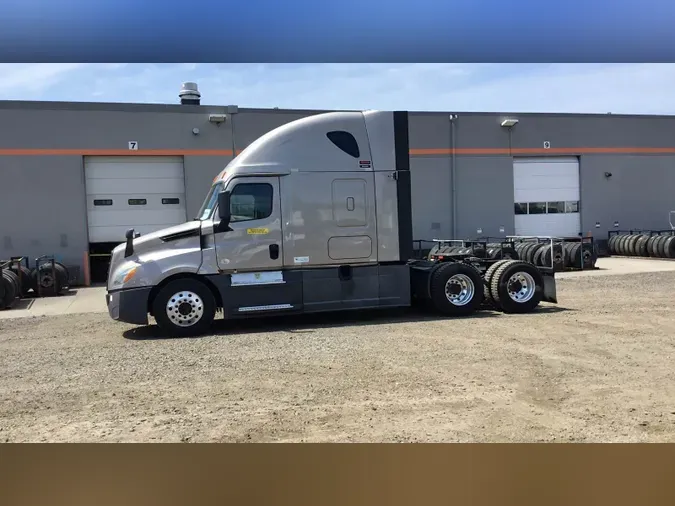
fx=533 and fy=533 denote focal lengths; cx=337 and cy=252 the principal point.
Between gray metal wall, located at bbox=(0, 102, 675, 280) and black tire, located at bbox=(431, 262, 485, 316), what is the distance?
12.5 m

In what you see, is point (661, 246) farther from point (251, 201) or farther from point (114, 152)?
point (114, 152)

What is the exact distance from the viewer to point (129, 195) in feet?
64.1

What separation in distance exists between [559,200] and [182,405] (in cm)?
2322

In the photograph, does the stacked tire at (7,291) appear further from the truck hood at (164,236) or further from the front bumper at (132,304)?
the front bumper at (132,304)

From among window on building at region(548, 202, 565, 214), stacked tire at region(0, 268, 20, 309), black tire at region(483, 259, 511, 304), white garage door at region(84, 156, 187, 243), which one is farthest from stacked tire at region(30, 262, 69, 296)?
window on building at region(548, 202, 565, 214)

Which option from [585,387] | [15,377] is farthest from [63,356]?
[585,387]

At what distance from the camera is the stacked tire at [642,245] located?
2100 centimetres

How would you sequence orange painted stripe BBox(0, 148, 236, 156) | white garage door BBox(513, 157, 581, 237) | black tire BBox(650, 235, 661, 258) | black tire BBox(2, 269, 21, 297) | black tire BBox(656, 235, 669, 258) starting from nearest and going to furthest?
black tire BBox(2, 269, 21, 297) < orange painted stripe BBox(0, 148, 236, 156) < black tire BBox(656, 235, 669, 258) < black tire BBox(650, 235, 661, 258) < white garage door BBox(513, 157, 581, 237)

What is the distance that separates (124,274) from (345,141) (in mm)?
4327

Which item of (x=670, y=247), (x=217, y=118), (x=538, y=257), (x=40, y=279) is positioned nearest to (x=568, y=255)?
A: (x=538, y=257)

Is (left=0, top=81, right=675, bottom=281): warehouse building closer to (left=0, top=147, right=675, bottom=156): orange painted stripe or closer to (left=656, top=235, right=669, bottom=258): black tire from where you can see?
(left=0, top=147, right=675, bottom=156): orange painted stripe

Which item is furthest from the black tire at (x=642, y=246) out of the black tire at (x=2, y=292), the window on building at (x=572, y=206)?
the black tire at (x=2, y=292)

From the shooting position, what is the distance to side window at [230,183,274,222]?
8.98 meters

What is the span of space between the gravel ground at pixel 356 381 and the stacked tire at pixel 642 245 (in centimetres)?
1361
